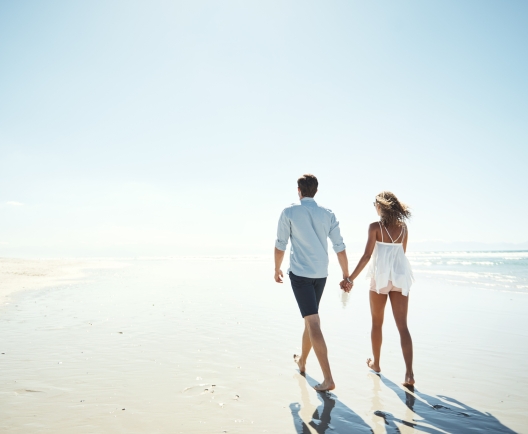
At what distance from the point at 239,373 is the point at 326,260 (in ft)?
6.26

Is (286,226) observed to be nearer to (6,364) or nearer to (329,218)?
(329,218)

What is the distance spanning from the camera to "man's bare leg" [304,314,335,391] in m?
A: 4.09

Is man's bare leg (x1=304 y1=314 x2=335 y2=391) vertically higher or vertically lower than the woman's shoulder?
lower

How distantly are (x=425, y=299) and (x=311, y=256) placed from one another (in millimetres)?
9041

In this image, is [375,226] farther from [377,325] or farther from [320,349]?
[320,349]

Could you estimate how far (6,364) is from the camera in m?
4.88

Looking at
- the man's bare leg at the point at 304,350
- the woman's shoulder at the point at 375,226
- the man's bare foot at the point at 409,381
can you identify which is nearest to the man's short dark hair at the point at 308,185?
the woman's shoulder at the point at 375,226

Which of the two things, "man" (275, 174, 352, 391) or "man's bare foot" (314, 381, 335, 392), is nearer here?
"man's bare foot" (314, 381, 335, 392)

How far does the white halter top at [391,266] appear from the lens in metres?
4.73

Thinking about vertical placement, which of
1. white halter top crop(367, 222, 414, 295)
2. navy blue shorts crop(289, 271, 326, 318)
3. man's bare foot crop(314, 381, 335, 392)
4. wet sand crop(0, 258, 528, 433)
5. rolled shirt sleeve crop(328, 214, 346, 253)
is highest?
rolled shirt sleeve crop(328, 214, 346, 253)

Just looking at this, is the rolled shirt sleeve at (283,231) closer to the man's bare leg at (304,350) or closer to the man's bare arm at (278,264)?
the man's bare arm at (278,264)

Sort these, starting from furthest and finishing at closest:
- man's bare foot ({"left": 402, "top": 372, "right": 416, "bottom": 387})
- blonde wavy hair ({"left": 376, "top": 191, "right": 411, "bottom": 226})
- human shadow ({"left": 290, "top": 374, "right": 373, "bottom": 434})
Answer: blonde wavy hair ({"left": 376, "top": 191, "right": 411, "bottom": 226}), man's bare foot ({"left": 402, "top": 372, "right": 416, "bottom": 387}), human shadow ({"left": 290, "top": 374, "right": 373, "bottom": 434})

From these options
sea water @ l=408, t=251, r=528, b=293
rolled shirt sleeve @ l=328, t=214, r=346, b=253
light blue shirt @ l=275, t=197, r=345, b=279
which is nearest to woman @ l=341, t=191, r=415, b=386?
rolled shirt sleeve @ l=328, t=214, r=346, b=253

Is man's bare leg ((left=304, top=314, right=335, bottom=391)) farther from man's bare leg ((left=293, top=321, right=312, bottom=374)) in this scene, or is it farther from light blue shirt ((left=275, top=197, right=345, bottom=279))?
light blue shirt ((left=275, top=197, right=345, bottom=279))
